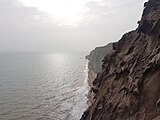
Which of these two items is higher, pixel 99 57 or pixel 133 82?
pixel 133 82

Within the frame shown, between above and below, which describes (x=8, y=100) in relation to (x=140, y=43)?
below

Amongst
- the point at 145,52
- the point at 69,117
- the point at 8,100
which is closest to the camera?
the point at 145,52

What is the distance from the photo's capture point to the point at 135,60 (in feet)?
80.4

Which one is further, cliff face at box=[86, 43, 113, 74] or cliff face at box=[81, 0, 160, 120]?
cliff face at box=[86, 43, 113, 74]

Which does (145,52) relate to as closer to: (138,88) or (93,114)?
(138,88)

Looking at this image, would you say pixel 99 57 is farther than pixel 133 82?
Yes

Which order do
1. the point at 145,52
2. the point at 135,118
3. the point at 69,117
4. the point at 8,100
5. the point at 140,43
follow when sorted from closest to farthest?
1. the point at 135,118
2. the point at 145,52
3. the point at 140,43
4. the point at 69,117
5. the point at 8,100

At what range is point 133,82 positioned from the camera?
2088 centimetres

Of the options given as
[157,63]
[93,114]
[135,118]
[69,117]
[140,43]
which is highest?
[140,43]

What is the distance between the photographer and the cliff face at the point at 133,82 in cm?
1834

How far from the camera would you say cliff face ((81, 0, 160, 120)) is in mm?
18344

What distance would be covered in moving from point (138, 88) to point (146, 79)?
1.07 meters

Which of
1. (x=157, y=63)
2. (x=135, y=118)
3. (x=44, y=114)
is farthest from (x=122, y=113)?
(x=44, y=114)

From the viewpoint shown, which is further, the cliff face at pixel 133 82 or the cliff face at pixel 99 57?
the cliff face at pixel 99 57
